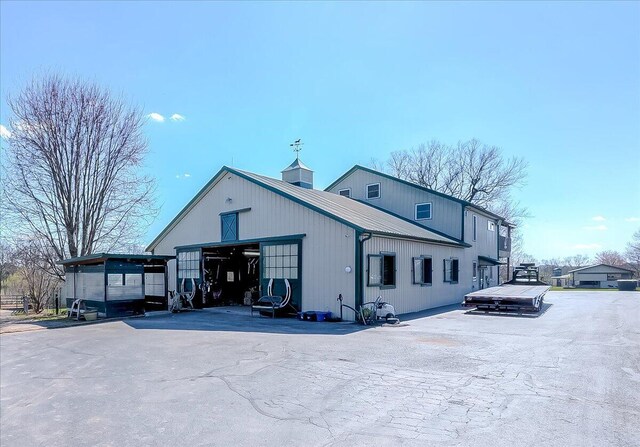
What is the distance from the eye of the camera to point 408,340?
31.0 ft

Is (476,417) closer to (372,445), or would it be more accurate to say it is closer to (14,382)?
Result: (372,445)

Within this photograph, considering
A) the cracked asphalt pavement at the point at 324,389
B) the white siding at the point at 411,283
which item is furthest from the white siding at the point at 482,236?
the cracked asphalt pavement at the point at 324,389

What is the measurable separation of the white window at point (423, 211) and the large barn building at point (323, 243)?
0.05m

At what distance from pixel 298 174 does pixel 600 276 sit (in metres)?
56.0

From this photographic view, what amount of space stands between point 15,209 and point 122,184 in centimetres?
474

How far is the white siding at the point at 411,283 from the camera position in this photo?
13.7 metres

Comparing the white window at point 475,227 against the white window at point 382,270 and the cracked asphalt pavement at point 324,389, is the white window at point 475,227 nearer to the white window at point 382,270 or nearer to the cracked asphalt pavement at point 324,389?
the white window at point 382,270

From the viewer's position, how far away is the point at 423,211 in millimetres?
22266

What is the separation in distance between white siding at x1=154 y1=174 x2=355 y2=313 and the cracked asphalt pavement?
2.73 m

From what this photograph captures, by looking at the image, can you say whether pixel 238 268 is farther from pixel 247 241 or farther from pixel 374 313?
pixel 374 313

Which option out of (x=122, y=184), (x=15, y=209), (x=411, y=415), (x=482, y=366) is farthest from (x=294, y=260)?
(x=15, y=209)

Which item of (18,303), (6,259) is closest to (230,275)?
(6,259)

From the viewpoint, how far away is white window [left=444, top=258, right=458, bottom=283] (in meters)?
19.4

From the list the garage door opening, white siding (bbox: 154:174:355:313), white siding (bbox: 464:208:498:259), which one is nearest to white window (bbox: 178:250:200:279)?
the garage door opening
